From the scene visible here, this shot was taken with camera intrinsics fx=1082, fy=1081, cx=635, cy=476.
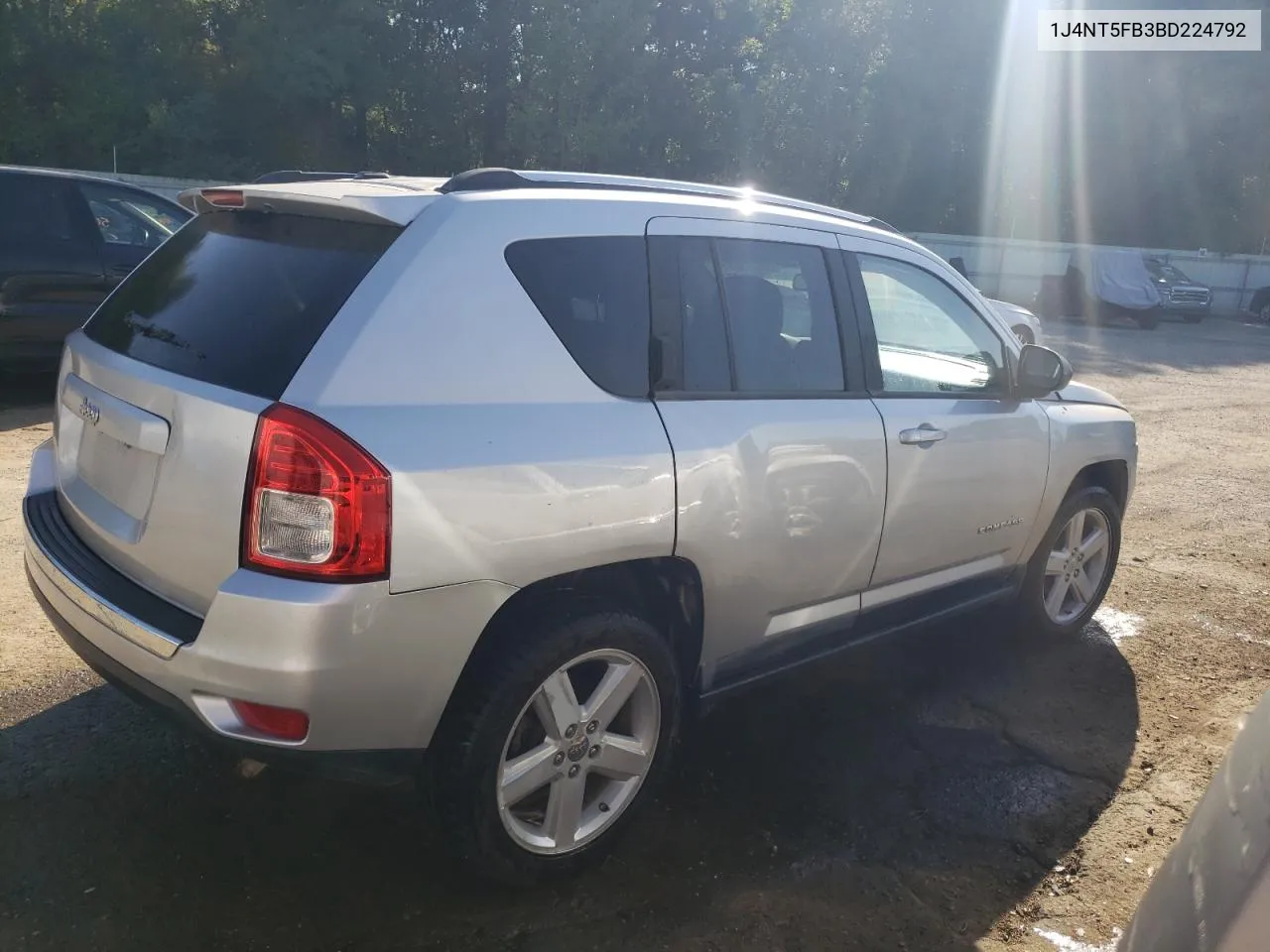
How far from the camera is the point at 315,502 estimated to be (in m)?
2.42

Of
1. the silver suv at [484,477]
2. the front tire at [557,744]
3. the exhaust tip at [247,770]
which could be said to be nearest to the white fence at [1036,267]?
the silver suv at [484,477]

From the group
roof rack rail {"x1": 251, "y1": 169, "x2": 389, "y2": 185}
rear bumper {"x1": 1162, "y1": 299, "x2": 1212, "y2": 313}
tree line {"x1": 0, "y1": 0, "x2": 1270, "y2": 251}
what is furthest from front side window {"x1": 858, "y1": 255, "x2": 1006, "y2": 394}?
tree line {"x1": 0, "y1": 0, "x2": 1270, "y2": 251}

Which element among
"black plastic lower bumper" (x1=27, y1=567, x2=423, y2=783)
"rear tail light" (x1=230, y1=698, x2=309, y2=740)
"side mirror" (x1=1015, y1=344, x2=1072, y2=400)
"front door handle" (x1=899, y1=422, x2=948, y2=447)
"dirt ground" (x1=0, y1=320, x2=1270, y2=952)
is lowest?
"dirt ground" (x1=0, y1=320, x2=1270, y2=952)

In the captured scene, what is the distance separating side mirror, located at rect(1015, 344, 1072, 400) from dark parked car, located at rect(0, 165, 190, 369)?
6250mm

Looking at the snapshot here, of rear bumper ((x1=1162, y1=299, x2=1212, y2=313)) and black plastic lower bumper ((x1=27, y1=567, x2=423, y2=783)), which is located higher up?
black plastic lower bumper ((x1=27, y1=567, x2=423, y2=783))

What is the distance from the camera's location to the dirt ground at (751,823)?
9.27 feet

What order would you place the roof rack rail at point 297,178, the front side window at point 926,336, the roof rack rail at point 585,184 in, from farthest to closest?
the front side window at point 926,336 < the roof rack rail at point 297,178 < the roof rack rail at point 585,184

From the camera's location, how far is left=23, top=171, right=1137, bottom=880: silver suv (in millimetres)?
2461

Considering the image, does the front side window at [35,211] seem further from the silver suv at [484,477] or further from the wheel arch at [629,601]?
the wheel arch at [629,601]

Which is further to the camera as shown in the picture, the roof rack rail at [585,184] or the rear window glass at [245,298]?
the roof rack rail at [585,184]

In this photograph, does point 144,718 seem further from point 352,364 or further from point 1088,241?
point 1088,241

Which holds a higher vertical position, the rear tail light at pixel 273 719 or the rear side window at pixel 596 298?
the rear side window at pixel 596 298

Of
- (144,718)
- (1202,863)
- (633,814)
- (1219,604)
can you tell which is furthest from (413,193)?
(1219,604)

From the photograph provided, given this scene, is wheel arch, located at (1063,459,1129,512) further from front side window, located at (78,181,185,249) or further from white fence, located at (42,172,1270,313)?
white fence, located at (42,172,1270,313)
